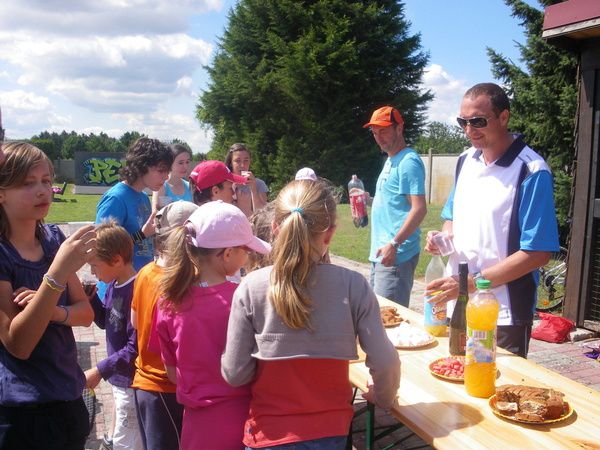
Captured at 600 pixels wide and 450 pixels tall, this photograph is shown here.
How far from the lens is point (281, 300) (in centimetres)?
162

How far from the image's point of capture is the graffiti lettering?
1369 inches

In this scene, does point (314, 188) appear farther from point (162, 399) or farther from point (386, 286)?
point (386, 286)

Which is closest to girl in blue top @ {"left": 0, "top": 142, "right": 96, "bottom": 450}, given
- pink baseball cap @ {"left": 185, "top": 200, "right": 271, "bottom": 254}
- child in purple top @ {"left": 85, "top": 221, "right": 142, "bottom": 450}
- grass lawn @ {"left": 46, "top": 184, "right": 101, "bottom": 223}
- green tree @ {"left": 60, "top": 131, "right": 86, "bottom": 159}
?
pink baseball cap @ {"left": 185, "top": 200, "right": 271, "bottom": 254}

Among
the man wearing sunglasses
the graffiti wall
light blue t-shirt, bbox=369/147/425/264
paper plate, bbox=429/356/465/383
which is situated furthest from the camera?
the graffiti wall

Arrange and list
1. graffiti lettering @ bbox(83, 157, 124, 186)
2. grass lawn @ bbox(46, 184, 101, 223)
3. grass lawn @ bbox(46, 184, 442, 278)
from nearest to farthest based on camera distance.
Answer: grass lawn @ bbox(46, 184, 442, 278)
grass lawn @ bbox(46, 184, 101, 223)
graffiti lettering @ bbox(83, 157, 124, 186)

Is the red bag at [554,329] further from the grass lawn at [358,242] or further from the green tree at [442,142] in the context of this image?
the green tree at [442,142]

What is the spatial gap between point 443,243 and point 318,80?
20.2 m

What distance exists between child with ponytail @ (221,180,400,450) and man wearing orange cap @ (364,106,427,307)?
2.05m

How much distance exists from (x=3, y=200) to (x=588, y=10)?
16.4ft

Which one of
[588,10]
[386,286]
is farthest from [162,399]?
[588,10]

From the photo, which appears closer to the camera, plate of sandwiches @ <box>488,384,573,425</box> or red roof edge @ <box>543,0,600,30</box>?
plate of sandwiches @ <box>488,384,573,425</box>

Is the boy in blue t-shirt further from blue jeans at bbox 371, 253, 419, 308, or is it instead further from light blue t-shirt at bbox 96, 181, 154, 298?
blue jeans at bbox 371, 253, 419, 308

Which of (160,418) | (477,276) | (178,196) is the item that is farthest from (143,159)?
(477,276)

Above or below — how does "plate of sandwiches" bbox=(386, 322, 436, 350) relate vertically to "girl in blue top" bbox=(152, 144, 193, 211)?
below
